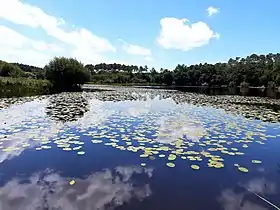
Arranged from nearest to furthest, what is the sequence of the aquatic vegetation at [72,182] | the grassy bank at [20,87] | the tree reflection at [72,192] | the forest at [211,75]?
the tree reflection at [72,192] → the aquatic vegetation at [72,182] → the grassy bank at [20,87] → the forest at [211,75]

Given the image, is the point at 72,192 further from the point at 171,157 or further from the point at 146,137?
the point at 146,137

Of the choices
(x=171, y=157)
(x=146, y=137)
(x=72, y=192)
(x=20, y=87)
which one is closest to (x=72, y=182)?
(x=72, y=192)

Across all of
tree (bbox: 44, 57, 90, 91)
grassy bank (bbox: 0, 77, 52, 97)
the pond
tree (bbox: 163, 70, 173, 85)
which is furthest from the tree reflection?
tree (bbox: 163, 70, 173, 85)

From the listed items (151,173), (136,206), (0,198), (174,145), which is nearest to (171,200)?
(136,206)

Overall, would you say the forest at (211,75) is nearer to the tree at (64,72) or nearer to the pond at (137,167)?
the tree at (64,72)

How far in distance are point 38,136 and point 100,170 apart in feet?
11.6

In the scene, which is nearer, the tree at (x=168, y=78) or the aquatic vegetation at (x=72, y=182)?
the aquatic vegetation at (x=72, y=182)

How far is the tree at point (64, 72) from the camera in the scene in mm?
44719

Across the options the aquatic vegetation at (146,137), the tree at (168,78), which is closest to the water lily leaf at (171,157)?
the aquatic vegetation at (146,137)

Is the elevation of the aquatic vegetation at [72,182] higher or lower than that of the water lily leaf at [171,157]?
lower

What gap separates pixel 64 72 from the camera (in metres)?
45.1

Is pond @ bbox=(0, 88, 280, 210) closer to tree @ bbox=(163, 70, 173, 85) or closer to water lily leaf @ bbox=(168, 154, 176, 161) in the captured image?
water lily leaf @ bbox=(168, 154, 176, 161)

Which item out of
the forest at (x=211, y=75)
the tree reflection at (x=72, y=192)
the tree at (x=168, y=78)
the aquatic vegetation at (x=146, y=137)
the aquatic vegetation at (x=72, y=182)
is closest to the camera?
the tree reflection at (x=72, y=192)

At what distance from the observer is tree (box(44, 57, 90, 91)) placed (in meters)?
44.7
